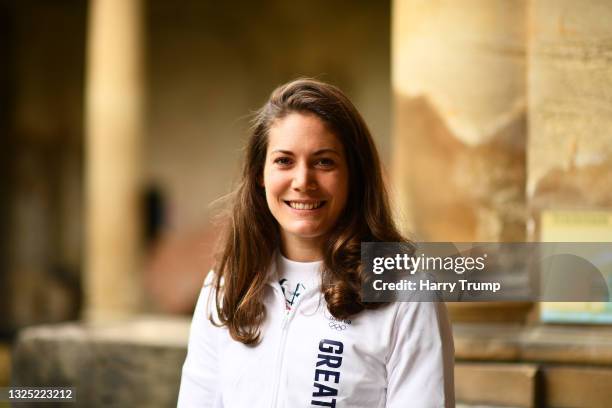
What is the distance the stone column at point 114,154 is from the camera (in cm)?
895

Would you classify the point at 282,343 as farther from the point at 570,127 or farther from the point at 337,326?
the point at 570,127

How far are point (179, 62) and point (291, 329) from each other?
1411cm

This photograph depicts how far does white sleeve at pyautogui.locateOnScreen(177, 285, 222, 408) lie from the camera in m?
1.87

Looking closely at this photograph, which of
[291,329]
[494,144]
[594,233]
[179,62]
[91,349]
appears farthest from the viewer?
[179,62]

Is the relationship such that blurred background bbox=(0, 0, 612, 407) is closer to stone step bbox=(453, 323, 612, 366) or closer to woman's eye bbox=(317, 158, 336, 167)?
stone step bbox=(453, 323, 612, 366)

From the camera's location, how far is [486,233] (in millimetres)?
2771

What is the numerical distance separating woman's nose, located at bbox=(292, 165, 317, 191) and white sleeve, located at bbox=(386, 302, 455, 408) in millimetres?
327

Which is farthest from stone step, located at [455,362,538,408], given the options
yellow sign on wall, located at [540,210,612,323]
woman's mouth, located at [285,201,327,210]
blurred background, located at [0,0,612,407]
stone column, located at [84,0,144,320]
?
stone column, located at [84,0,144,320]

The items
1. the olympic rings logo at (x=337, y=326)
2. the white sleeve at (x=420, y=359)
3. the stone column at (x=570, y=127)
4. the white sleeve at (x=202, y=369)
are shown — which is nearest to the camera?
the white sleeve at (x=420, y=359)

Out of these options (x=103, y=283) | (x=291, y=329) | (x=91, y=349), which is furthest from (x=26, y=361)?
(x=103, y=283)

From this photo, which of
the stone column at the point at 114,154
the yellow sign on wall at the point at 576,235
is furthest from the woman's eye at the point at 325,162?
the stone column at the point at 114,154

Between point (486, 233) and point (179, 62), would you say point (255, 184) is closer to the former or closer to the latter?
point (486, 233)

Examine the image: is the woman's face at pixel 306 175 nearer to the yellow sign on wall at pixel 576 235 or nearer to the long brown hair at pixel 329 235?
the long brown hair at pixel 329 235

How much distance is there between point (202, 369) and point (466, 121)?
4.55ft
